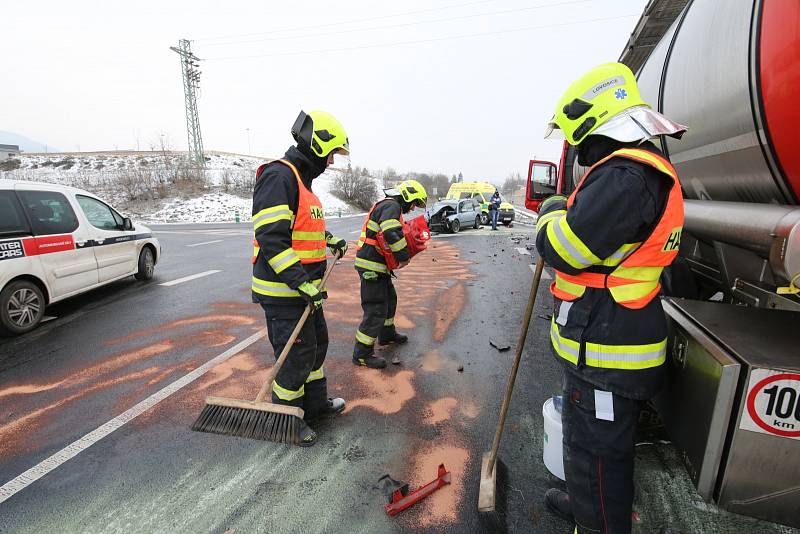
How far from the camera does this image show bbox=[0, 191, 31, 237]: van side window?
4836 mm

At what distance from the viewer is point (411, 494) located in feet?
7.67

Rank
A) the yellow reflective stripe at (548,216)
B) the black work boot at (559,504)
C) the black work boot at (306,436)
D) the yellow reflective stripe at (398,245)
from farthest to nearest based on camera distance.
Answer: the yellow reflective stripe at (398,245) < the black work boot at (306,436) < the black work boot at (559,504) < the yellow reflective stripe at (548,216)

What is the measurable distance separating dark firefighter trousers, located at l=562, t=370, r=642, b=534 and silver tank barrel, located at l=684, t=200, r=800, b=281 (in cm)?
79

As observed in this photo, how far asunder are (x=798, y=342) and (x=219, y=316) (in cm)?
590

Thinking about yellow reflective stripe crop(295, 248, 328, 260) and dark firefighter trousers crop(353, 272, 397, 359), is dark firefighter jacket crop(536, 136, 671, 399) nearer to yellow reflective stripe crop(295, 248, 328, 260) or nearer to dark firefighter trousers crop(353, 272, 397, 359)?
yellow reflective stripe crop(295, 248, 328, 260)

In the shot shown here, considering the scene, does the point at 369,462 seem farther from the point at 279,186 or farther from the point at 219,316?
the point at 219,316

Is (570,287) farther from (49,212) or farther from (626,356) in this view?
(49,212)

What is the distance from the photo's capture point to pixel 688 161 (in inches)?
95.6

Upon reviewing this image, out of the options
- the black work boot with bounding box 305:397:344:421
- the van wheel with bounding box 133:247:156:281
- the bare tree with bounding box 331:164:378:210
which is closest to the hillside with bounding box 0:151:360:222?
the bare tree with bounding box 331:164:378:210

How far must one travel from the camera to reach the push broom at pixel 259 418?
2.68 m

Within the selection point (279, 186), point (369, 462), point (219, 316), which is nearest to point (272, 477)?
point (369, 462)

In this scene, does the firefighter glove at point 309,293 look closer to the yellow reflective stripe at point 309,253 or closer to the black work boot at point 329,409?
the yellow reflective stripe at point 309,253

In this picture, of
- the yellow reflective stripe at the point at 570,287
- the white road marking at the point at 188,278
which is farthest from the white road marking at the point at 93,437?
the white road marking at the point at 188,278

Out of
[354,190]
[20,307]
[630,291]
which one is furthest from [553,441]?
[354,190]
